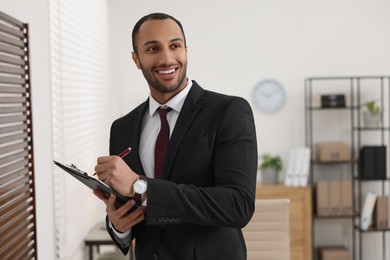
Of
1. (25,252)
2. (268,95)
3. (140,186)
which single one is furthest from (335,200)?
(140,186)

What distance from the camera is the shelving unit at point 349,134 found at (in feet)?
20.3

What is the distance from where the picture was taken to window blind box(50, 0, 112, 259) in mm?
3691

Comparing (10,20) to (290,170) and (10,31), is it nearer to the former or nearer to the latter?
(10,31)

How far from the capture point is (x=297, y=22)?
611 cm

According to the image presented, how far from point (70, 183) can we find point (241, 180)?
2.56 m

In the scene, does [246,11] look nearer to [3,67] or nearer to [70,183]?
[70,183]

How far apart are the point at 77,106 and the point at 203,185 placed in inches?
106

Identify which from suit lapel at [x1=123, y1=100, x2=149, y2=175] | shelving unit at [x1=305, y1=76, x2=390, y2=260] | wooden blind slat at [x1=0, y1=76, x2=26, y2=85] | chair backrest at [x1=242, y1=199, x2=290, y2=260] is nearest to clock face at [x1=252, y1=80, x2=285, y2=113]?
shelving unit at [x1=305, y1=76, x2=390, y2=260]

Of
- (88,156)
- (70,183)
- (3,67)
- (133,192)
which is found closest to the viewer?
(133,192)

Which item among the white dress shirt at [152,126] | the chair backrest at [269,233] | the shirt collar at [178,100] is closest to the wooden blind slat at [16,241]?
the white dress shirt at [152,126]

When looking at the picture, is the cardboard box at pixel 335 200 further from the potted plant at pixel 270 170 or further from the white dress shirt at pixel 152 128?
the white dress shirt at pixel 152 128

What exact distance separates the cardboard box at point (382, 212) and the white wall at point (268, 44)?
45.2 inches

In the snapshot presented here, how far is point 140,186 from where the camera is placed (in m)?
1.57

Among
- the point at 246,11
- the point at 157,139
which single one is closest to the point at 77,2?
the point at 246,11
